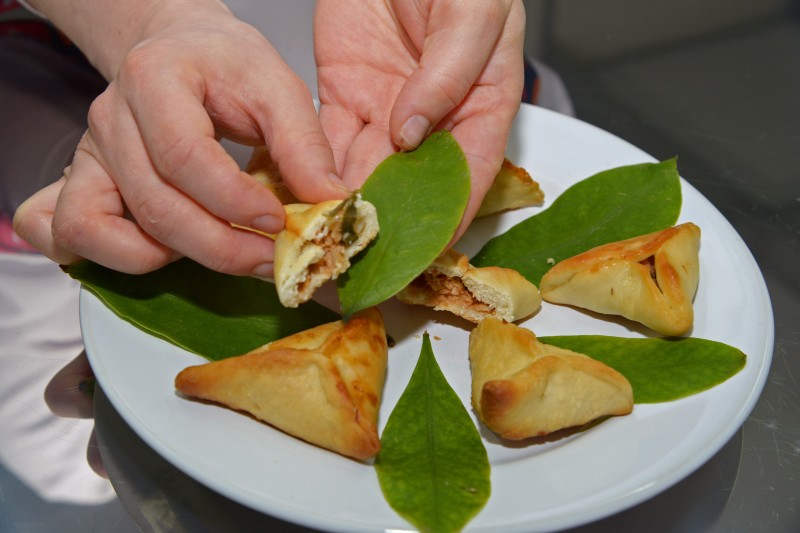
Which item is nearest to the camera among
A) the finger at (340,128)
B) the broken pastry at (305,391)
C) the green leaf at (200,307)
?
the broken pastry at (305,391)

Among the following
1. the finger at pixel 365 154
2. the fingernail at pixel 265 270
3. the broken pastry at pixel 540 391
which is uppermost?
the finger at pixel 365 154

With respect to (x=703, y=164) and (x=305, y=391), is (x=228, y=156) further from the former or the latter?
(x=703, y=164)

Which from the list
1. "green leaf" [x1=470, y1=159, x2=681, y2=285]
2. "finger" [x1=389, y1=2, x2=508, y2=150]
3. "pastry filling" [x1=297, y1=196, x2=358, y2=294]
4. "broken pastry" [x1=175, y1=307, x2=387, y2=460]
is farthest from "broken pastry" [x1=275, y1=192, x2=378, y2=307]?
"green leaf" [x1=470, y1=159, x2=681, y2=285]

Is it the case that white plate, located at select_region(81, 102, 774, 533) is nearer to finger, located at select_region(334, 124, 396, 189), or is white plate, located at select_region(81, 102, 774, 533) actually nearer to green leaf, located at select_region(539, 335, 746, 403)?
green leaf, located at select_region(539, 335, 746, 403)

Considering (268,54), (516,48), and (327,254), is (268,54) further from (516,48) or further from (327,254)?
(516,48)

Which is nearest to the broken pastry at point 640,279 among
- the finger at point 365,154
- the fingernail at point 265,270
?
the finger at point 365,154

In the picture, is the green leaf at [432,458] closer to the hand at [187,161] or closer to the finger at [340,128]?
the hand at [187,161]

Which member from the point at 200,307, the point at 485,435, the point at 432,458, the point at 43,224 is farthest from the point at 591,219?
the point at 43,224
